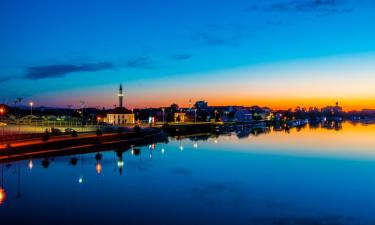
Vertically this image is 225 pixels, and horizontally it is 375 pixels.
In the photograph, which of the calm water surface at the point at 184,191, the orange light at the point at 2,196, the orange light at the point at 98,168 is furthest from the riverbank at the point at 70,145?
the orange light at the point at 2,196

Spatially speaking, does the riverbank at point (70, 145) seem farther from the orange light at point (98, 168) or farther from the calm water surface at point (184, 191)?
the orange light at point (98, 168)

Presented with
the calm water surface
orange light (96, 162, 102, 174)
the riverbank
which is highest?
the riverbank

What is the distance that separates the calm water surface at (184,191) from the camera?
2109cm

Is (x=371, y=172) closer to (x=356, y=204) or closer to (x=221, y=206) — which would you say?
(x=356, y=204)

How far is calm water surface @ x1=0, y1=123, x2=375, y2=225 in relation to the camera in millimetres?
21094

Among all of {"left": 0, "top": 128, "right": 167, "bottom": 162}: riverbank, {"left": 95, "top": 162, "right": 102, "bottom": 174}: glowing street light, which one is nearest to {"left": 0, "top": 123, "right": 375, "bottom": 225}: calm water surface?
{"left": 95, "top": 162, "right": 102, "bottom": 174}: glowing street light

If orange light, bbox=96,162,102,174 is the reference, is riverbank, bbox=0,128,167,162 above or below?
above

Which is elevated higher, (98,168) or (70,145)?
(70,145)

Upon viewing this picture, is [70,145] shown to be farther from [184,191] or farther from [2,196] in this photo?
[184,191]

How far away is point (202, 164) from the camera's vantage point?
1715 inches

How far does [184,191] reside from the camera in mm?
27969

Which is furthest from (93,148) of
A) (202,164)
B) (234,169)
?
(234,169)

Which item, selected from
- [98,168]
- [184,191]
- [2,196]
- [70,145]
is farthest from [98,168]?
[2,196]

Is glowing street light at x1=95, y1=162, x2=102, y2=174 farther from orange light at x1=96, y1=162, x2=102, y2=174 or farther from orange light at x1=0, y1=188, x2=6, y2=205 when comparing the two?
orange light at x1=0, y1=188, x2=6, y2=205
